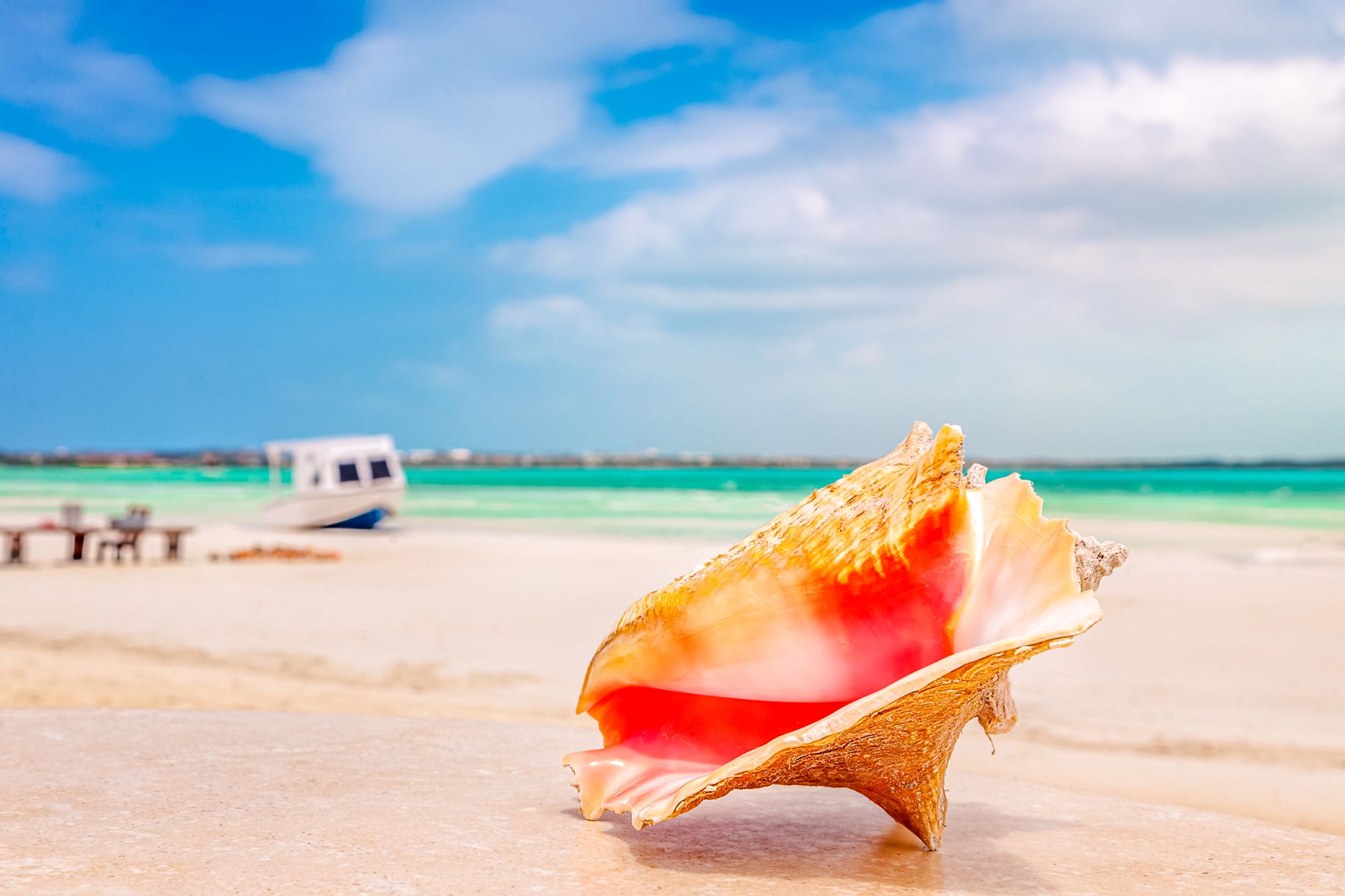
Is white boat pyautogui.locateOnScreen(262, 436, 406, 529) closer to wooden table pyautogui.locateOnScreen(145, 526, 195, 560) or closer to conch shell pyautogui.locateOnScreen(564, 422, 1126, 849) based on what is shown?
wooden table pyautogui.locateOnScreen(145, 526, 195, 560)

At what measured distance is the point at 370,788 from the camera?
2666mm

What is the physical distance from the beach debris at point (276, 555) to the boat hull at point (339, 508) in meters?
5.77

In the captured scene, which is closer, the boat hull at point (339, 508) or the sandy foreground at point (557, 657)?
the sandy foreground at point (557, 657)

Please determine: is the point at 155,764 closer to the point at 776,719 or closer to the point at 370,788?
the point at 370,788

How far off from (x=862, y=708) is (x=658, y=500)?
36543mm

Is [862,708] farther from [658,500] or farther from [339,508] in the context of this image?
[658,500]

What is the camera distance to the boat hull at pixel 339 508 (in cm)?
2198

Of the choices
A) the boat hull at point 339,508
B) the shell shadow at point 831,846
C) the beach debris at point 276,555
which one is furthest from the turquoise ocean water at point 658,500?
the shell shadow at point 831,846

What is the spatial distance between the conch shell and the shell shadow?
0.12 m

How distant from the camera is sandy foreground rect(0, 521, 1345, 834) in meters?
4.78

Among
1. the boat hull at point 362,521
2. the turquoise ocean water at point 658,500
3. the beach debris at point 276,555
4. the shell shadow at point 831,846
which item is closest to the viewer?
the shell shadow at point 831,846

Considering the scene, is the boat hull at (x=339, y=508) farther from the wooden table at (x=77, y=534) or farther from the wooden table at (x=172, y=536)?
the wooden table at (x=172, y=536)

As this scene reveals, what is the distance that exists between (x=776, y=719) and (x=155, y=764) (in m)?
1.74

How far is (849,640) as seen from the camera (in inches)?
90.5
